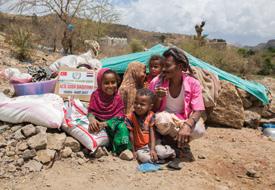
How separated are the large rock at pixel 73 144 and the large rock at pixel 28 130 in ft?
1.14

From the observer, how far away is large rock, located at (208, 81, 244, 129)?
505 cm

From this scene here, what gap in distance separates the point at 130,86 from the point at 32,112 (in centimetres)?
130

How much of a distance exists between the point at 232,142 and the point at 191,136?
1340mm

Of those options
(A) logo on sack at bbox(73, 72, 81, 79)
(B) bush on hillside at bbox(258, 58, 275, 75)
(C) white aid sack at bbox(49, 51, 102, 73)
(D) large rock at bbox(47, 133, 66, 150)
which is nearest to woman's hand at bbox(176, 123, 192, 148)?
(D) large rock at bbox(47, 133, 66, 150)

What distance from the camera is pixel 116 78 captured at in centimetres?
364

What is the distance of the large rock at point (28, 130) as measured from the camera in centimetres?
335

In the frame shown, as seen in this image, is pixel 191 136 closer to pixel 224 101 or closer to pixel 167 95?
pixel 167 95

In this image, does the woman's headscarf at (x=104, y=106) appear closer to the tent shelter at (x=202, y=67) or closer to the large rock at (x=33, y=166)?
the large rock at (x=33, y=166)

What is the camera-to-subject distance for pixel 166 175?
314 cm

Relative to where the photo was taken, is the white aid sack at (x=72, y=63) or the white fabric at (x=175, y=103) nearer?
the white fabric at (x=175, y=103)

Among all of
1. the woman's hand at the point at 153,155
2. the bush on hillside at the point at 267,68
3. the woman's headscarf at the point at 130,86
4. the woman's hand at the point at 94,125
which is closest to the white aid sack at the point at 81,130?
the woman's hand at the point at 94,125

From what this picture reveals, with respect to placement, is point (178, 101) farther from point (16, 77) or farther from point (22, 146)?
point (16, 77)

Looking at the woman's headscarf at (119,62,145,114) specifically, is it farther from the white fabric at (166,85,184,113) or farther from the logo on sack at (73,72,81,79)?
the white fabric at (166,85,184,113)


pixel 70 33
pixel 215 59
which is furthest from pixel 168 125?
pixel 215 59
